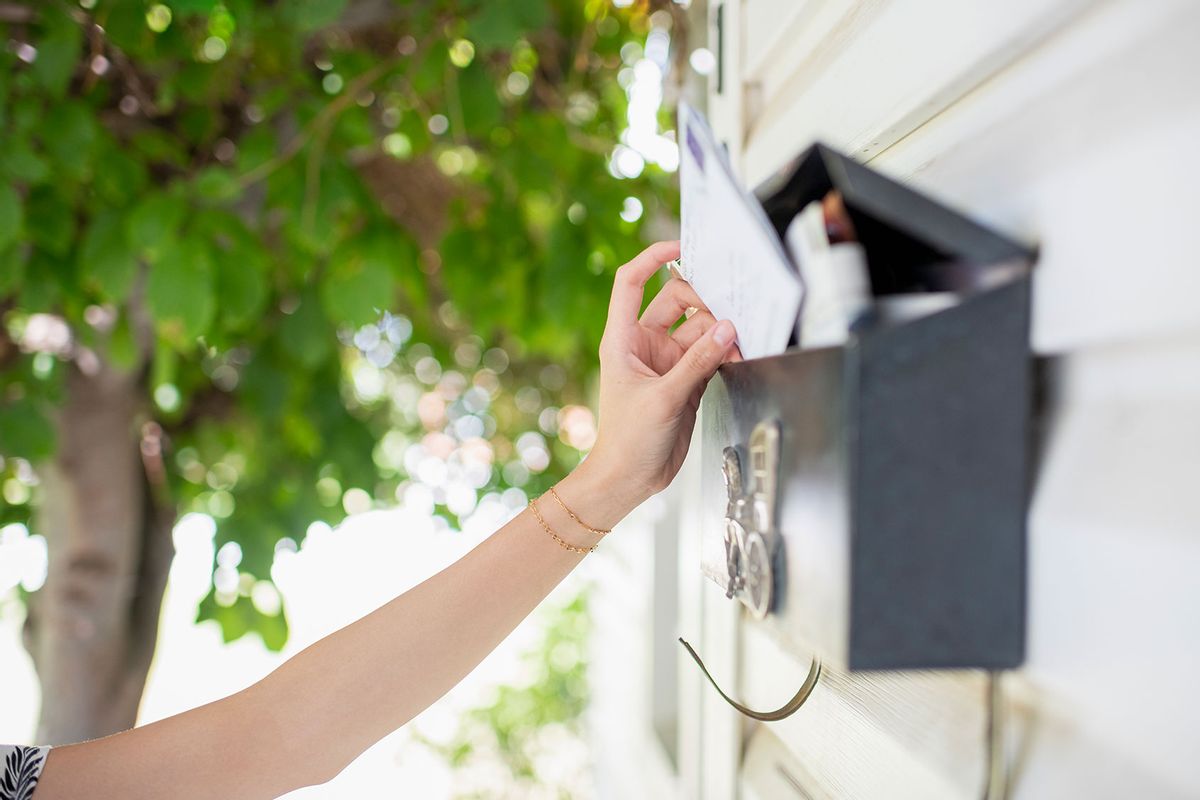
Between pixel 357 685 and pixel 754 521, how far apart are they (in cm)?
49

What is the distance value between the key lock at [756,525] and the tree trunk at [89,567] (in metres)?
2.05

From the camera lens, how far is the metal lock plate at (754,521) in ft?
1.61

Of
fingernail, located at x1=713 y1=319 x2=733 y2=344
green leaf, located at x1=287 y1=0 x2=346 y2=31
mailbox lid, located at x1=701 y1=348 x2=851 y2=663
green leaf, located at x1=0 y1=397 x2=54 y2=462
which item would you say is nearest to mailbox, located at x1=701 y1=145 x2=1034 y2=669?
mailbox lid, located at x1=701 y1=348 x2=851 y2=663

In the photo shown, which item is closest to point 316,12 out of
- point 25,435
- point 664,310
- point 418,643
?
point 664,310

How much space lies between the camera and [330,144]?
1.47 metres

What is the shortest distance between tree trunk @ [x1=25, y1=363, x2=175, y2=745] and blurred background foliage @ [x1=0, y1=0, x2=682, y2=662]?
0.07m

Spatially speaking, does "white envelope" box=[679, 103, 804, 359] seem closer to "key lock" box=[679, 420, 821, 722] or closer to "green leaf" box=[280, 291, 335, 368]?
"key lock" box=[679, 420, 821, 722]

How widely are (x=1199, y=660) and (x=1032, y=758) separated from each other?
136 millimetres

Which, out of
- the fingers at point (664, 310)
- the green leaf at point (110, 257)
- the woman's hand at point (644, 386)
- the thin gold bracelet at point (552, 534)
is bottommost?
the thin gold bracelet at point (552, 534)

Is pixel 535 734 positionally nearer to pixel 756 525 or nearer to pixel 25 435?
pixel 25 435

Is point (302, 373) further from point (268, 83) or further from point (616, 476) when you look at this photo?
point (616, 476)

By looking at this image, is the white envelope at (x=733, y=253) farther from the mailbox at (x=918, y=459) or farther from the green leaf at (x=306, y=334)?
the green leaf at (x=306, y=334)

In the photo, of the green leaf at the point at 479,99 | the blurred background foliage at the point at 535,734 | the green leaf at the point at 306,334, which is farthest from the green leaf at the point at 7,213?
the blurred background foliage at the point at 535,734

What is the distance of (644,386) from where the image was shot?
676 millimetres
